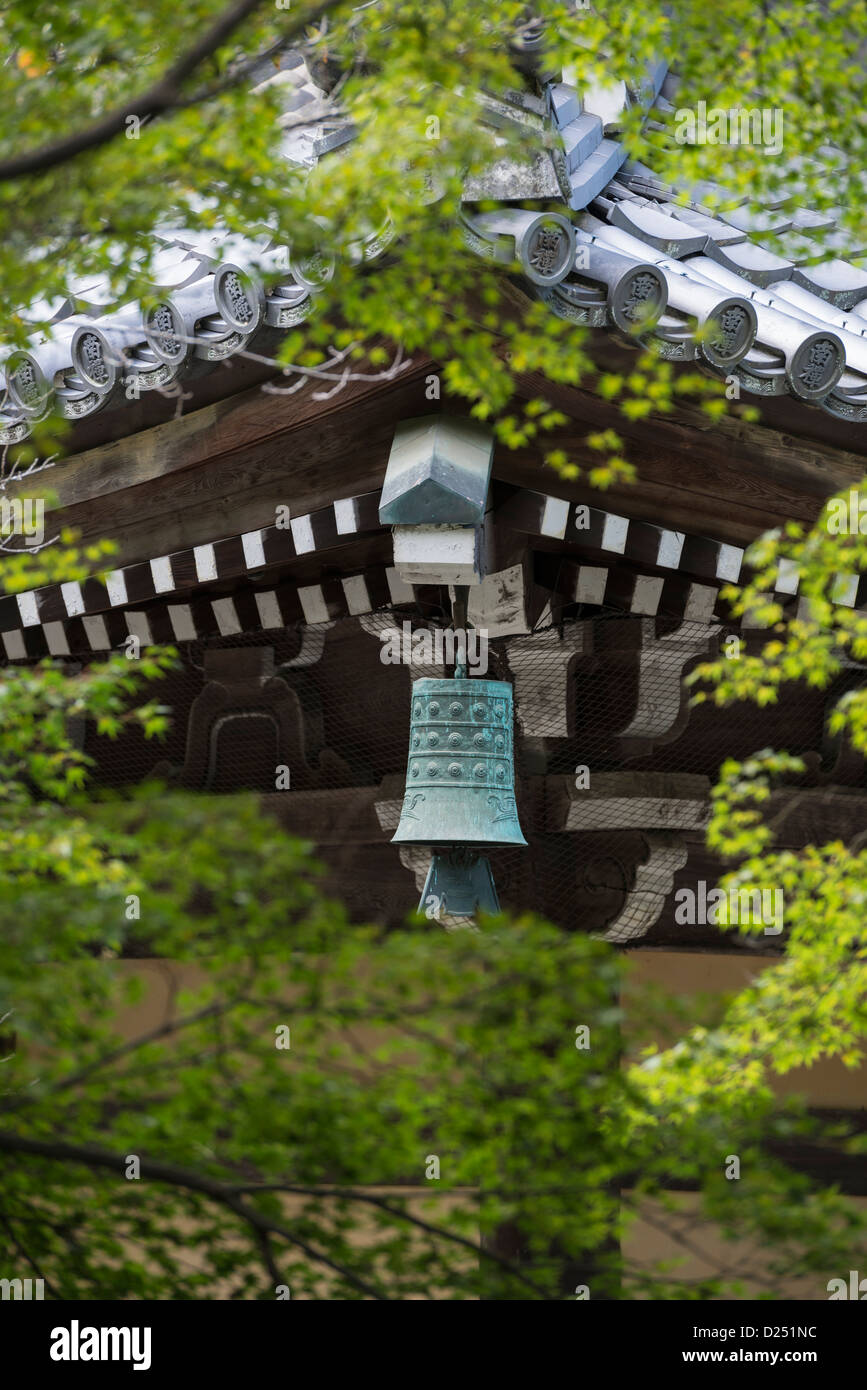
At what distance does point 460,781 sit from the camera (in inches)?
127

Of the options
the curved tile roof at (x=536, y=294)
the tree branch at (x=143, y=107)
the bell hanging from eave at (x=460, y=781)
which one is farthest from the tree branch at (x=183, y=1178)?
the curved tile roof at (x=536, y=294)

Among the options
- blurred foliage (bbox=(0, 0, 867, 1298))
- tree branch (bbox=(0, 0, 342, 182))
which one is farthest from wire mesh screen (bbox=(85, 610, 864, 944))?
tree branch (bbox=(0, 0, 342, 182))

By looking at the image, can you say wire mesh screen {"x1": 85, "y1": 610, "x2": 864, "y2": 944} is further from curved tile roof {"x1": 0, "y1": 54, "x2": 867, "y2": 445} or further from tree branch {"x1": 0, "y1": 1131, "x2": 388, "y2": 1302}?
tree branch {"x1": 0, "y1": 1131, "x2": 388, "y2": 1302}

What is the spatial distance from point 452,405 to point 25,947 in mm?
1523

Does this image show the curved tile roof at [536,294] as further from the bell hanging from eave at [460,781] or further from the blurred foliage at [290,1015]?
the bell hanging from eave at [460,781]

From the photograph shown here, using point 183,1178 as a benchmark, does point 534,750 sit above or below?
above

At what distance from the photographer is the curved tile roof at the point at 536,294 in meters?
2.86

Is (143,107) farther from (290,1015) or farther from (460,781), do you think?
(460,781)

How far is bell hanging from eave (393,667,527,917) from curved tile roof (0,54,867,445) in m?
0.89

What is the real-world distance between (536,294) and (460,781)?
3.56 feet

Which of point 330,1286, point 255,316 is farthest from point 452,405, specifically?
point 330,1286


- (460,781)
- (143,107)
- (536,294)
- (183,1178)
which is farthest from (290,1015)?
(536,294)

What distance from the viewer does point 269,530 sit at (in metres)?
3.39
